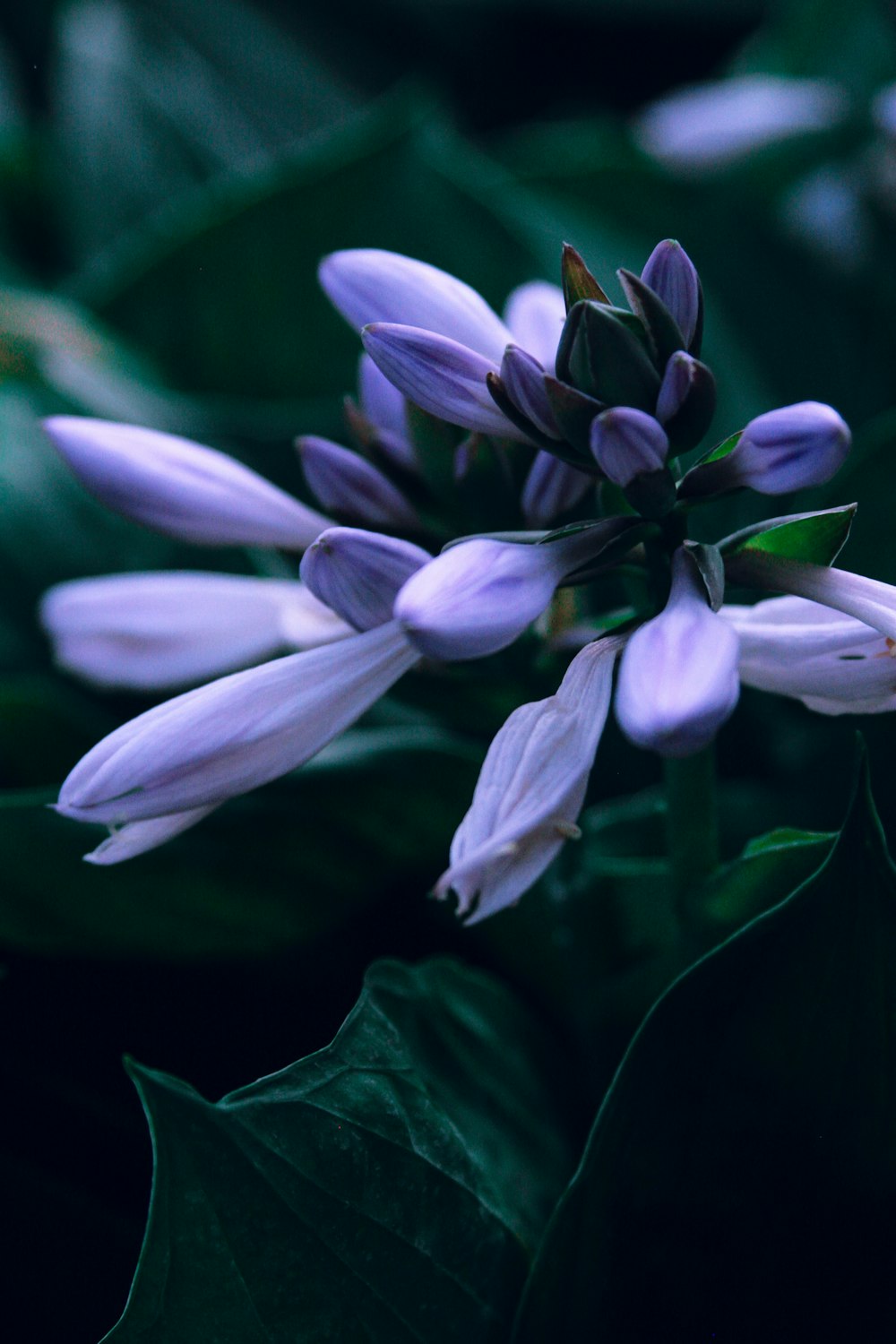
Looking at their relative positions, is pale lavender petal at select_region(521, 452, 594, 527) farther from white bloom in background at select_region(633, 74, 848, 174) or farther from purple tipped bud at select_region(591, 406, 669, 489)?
white bloom in background at select_region(633, 74, 848, 174)

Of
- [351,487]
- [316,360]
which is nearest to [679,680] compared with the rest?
[351,487]

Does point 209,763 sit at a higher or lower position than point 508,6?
lower

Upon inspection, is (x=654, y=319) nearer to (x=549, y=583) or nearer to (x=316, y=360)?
(x=549, y=583)

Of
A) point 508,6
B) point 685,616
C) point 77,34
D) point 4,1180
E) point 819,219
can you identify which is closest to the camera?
point 685,616

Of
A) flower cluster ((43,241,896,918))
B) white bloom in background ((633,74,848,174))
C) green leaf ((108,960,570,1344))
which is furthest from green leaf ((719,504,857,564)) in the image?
white bloom in background ((633,74,848,174))

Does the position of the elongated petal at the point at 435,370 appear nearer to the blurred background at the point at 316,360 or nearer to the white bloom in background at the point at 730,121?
the blurred background at the point at 316,360

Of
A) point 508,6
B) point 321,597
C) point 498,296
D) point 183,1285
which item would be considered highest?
point 508,6

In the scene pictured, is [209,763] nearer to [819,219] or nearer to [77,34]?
[819,219]

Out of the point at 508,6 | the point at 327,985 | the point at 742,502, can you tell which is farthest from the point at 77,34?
the point at 327,985
